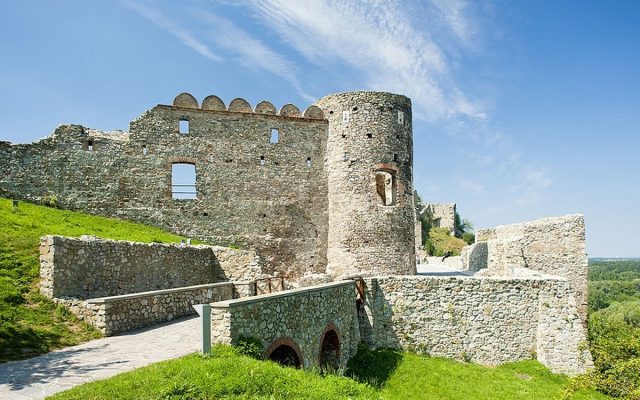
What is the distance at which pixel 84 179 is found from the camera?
23.2 m

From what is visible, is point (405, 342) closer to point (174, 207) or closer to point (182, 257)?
point (182, 257)

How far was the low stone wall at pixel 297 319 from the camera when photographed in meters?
8.72

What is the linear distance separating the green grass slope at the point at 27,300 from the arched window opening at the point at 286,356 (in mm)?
4393

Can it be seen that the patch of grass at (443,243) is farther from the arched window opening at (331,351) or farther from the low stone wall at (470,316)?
the arched window opening at (331,351)

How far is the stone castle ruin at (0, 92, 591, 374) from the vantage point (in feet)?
45.6

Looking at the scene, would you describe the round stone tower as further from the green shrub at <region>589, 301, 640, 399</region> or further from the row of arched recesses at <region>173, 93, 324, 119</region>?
the green shrub at <region>589, 301, 640, 399</region>

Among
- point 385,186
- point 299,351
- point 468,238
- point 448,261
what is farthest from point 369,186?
point 468,238

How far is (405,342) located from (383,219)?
8.51 m

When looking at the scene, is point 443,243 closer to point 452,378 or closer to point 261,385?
point 452,378

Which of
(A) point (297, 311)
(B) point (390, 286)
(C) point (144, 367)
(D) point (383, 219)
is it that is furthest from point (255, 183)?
(C) point (144, 367)

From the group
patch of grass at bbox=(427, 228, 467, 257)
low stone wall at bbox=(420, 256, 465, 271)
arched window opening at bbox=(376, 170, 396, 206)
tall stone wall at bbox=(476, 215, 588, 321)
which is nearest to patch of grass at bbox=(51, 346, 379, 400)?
tall stone wall at bbox=(476, 215, 588, 321)

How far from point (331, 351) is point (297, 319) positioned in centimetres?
340

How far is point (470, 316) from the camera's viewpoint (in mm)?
16453

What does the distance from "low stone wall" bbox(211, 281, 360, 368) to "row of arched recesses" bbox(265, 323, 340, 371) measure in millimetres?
28
